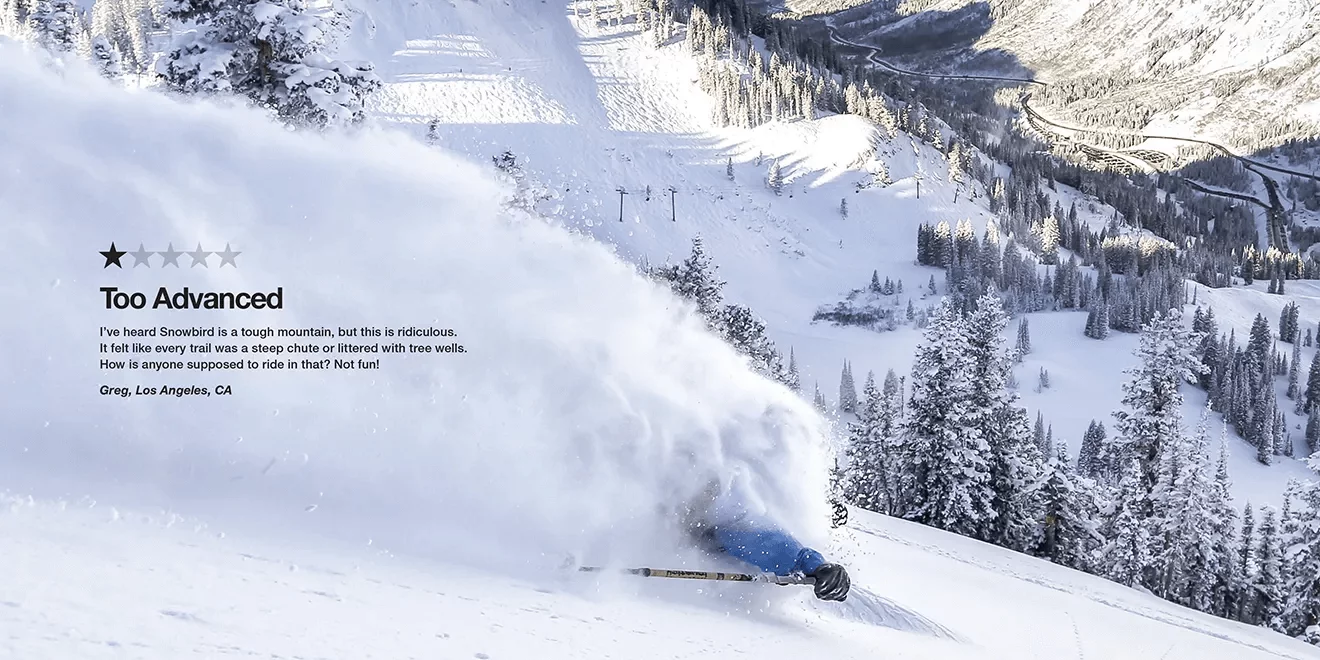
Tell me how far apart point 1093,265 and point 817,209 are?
48240 mm

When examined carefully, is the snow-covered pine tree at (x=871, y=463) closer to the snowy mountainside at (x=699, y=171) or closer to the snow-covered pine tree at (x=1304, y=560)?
the snow-covered pine tree at (x=1304, y=560)

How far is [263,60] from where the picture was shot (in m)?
15.2

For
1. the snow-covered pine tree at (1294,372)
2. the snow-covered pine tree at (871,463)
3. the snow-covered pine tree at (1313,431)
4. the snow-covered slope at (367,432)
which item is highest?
the snow-covered slope at (367,432)

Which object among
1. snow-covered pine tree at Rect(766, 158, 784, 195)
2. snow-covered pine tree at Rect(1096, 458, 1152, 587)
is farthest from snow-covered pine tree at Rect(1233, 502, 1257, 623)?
snow-covered pine tree at Rect(766, 158, 784, 195)

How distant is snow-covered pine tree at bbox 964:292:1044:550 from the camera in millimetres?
28266

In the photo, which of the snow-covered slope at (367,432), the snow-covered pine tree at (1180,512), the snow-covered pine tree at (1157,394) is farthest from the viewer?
the snow-covered pine tree at (1180,512)

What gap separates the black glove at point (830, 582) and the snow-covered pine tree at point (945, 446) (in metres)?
20.5

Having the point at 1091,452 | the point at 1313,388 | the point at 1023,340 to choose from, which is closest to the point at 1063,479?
the point at 1091,452

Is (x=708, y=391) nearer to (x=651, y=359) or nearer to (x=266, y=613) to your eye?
(x=651, y=359)

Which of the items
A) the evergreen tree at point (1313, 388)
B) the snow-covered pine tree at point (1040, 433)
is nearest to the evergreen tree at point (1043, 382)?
the snow-covered pine tree at point (1040, 433)

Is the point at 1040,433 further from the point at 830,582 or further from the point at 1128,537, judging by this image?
the point at 830,582

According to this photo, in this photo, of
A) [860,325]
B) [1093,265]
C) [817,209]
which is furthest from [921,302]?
[1093,265]

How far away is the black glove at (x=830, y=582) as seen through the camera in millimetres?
8594

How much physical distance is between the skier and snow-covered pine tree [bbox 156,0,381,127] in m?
9.80
